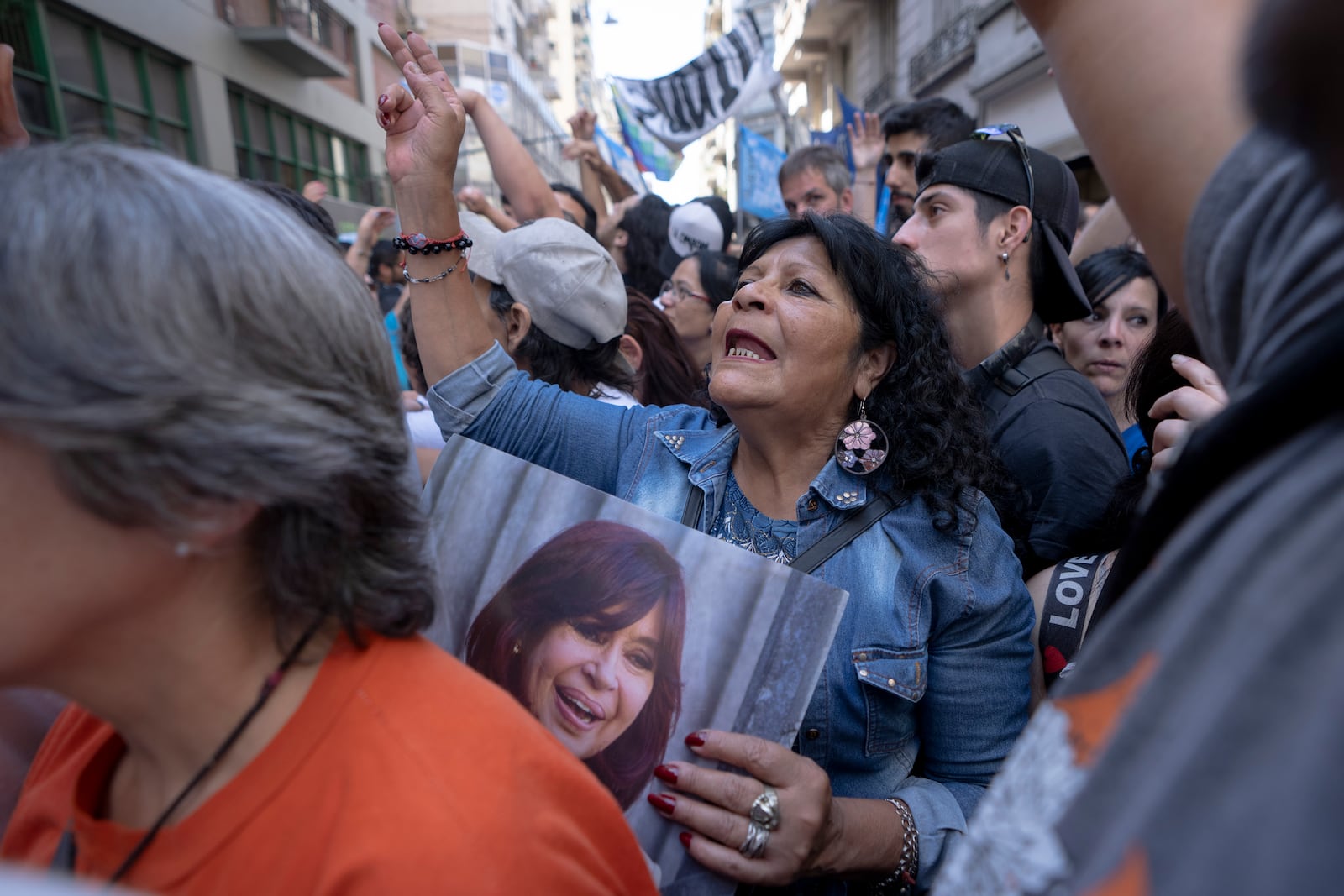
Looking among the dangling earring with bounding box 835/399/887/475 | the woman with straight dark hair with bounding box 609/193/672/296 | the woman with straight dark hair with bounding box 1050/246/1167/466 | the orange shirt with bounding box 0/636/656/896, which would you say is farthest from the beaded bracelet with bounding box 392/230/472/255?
the woman with straight dark hair with bounding box 609/193/672/296

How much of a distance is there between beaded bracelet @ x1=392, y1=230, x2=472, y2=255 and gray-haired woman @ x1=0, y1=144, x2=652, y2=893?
1.02 metres

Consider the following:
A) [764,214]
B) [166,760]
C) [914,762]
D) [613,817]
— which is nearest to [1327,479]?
[613,817]

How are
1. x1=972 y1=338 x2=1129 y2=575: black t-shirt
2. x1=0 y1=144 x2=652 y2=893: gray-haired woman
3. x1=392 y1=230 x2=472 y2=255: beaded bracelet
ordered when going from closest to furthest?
1. x1=0 y1=144 x2=652 y2=893: gray-haired woman
2. x1=392 y1=230 x2=472 y2=255: beaded bracelet
3. x1=972 y1=338 x2=1129 y2=575: black t-shirt

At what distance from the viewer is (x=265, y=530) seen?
99 cm

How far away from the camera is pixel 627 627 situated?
136cm

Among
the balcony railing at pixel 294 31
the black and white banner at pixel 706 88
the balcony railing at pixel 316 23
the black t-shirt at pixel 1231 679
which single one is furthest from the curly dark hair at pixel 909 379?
the balcony railing at pixel 316 23

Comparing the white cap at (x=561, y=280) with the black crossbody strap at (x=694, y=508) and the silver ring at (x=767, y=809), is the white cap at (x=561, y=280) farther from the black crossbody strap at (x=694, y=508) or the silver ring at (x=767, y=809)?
the silver ring at (x=767, y=809)

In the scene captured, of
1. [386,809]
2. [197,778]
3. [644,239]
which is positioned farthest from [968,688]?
[644,239]

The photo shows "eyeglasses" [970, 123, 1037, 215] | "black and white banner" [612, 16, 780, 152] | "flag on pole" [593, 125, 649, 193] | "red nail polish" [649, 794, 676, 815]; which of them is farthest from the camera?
"flag on pole" [593, 125, 649, 193]

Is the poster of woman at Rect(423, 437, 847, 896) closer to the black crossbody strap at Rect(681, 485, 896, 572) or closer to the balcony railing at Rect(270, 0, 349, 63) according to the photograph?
the black crossbody strap at Rect(681, 485, 896, 572)

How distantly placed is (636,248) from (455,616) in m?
4.53

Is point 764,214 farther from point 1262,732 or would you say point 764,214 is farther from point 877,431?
point 1262,732

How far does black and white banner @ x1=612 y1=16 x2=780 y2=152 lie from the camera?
23.9 ft

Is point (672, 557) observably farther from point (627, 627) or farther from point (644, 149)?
point (644, 149)
